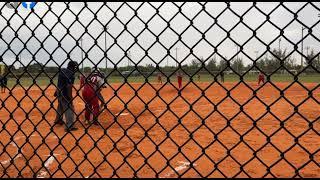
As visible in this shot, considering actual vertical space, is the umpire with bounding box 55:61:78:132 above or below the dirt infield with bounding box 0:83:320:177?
above

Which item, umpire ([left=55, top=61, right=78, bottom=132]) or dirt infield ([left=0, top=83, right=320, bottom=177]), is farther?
umpire ([left=55, top=61, right=78, bottom=132])

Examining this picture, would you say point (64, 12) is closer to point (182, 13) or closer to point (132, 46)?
point (132, 46)

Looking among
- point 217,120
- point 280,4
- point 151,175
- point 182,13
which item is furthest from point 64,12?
point 217,120

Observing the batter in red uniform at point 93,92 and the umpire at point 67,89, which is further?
the umpire at point 67,89

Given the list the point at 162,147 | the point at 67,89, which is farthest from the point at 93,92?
the point at 162,147

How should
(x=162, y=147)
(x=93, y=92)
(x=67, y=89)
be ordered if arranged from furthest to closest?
(x=93, y=92) → (x=67, y=89) → (x=162, y=147)

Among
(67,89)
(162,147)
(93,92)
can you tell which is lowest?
(162,147)

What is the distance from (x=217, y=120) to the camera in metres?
10.8

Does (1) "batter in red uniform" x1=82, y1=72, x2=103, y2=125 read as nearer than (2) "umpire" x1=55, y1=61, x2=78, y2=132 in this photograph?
Yes

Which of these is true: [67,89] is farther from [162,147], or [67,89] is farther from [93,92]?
[162,147]

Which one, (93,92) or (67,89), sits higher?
(67,89)

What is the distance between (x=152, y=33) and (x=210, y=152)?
468 cm

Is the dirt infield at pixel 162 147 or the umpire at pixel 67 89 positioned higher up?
the umpire at pixel 67 89

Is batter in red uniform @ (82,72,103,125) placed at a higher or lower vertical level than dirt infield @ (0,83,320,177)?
higher
